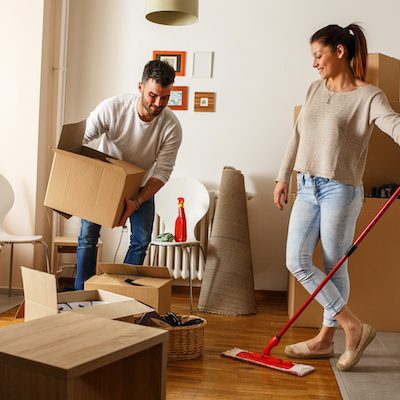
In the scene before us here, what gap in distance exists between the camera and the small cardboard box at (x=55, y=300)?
93.4 inches

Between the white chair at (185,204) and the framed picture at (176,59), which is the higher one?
the framed picture at (176,59)

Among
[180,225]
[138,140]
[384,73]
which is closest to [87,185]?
[138,140]

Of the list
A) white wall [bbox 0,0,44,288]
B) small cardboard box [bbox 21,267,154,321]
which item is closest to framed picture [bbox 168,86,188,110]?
white wall [bbox 0,0,44,288]

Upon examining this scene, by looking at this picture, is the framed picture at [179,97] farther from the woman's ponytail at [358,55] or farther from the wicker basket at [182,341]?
the wicker basket at [182,341]

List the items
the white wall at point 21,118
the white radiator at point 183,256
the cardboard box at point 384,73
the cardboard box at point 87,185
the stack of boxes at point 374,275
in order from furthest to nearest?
A: 1. the white radiator at point 183,256
2. the white wall at point 21,118
3. the cardboard box at point 384,73
4. the stack of boxes at point 374,275
5. the cardboard box at point 87,185

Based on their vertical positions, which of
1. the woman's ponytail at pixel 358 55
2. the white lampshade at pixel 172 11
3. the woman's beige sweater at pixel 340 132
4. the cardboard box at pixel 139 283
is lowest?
the cardboard box at pixel 139 283

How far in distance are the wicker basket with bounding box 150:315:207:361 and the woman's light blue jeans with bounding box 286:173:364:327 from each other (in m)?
0.50

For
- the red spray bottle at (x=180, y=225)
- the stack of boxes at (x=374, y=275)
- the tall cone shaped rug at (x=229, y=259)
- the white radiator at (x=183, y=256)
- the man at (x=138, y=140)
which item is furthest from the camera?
the white radiator at (x=183, y=256)

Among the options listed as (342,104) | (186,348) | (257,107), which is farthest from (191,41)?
(186,348)

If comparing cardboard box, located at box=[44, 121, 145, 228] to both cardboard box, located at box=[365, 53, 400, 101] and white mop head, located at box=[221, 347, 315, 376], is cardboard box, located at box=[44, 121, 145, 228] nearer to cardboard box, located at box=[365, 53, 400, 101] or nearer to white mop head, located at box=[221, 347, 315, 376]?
white mop head, located at box=[221, 347, 315, 376]

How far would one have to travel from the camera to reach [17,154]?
4.13m

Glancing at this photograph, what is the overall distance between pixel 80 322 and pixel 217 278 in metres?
2.18

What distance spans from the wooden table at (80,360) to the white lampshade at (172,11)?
4.63ft

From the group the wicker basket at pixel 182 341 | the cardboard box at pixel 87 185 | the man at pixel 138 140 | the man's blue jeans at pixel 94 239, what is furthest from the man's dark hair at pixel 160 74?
the wicker basket at pixel 182 341
